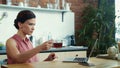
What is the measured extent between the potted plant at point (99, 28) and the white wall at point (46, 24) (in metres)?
0.33

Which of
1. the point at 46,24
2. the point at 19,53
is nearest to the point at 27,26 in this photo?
the point at 19,53

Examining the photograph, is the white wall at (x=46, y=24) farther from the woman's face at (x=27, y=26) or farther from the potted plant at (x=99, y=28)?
the woman's face at (x=27, y=26)

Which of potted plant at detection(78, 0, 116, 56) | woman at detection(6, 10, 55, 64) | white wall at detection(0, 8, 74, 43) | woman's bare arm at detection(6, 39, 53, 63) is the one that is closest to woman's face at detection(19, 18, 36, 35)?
woman at detection(6, 10, 55, 64)

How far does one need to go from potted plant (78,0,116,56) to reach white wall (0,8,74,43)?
0.33 meters

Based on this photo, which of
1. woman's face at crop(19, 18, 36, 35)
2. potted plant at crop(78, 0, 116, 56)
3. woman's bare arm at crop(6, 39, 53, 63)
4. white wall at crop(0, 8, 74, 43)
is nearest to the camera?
woman's bare arm at crop(6, 39, 53, 63)

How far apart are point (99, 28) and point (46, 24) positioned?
118 centimetres

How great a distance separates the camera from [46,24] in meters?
4.97

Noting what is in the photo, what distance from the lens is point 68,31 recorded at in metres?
5.34

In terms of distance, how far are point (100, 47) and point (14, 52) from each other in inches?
→ 132

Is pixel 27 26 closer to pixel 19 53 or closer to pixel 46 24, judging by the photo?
pixel 19 53

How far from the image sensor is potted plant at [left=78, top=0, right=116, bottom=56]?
525 cm

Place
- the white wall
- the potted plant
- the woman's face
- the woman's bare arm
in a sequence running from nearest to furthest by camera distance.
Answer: the woman's bare arm
the woman's face
the white wall
the potted plant

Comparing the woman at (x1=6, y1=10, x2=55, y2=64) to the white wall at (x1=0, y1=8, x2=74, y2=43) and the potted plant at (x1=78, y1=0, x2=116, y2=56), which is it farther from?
the potted plant at (x1=78, y1=0, x2=116, y2=56)

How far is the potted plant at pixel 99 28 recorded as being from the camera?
5.25 metres
